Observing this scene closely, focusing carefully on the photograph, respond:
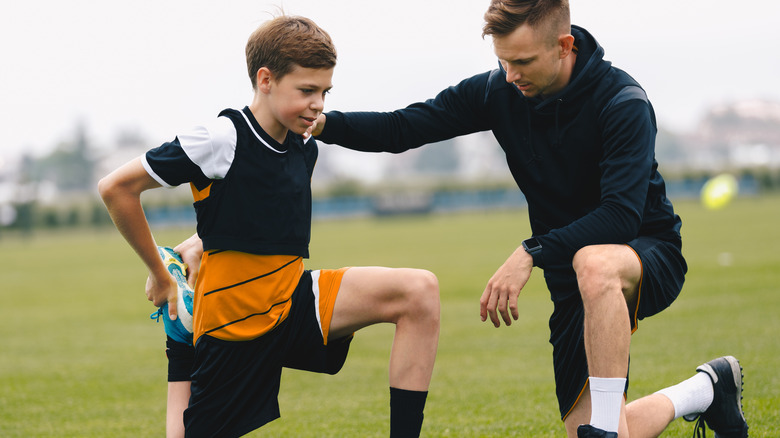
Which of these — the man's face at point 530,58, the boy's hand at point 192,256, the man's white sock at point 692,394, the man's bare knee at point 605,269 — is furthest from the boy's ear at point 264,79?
the man's white sock at point 692,394

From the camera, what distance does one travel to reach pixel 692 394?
4059mm

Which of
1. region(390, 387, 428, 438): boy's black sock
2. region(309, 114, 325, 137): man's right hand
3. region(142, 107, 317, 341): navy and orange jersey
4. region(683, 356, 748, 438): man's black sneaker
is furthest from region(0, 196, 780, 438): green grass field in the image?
region(309, 114, 325, 137): man's right hand

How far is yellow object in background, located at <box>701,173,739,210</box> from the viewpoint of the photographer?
43.4m

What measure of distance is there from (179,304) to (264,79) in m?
1.10

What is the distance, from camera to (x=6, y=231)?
46094mm

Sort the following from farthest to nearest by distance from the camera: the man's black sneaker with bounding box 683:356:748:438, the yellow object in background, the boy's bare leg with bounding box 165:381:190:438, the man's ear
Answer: the yellow object in background → the man's black sneaker with bounding box 683:356:748:438 → the boy's bare leg with bounding box 165:381:190:438 → the man's ear

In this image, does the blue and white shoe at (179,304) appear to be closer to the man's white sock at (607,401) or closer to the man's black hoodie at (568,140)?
the man's black hoodie at (568,140)

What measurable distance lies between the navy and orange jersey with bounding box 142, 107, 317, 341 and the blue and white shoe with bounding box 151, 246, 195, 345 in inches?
8.2

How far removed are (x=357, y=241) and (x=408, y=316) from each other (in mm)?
22247

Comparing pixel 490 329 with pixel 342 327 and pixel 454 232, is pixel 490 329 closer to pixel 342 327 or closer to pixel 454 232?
pixel 342 327

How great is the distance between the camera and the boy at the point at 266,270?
3436 millimetres

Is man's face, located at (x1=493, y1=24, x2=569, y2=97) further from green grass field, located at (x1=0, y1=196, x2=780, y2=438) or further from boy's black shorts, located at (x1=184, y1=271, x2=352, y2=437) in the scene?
green grass field, located at (x1=0, y1=196, x2=780, y2=438)

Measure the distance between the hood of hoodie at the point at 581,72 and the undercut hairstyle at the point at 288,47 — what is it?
3.16 feet

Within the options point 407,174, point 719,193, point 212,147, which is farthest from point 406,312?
point 407,174
